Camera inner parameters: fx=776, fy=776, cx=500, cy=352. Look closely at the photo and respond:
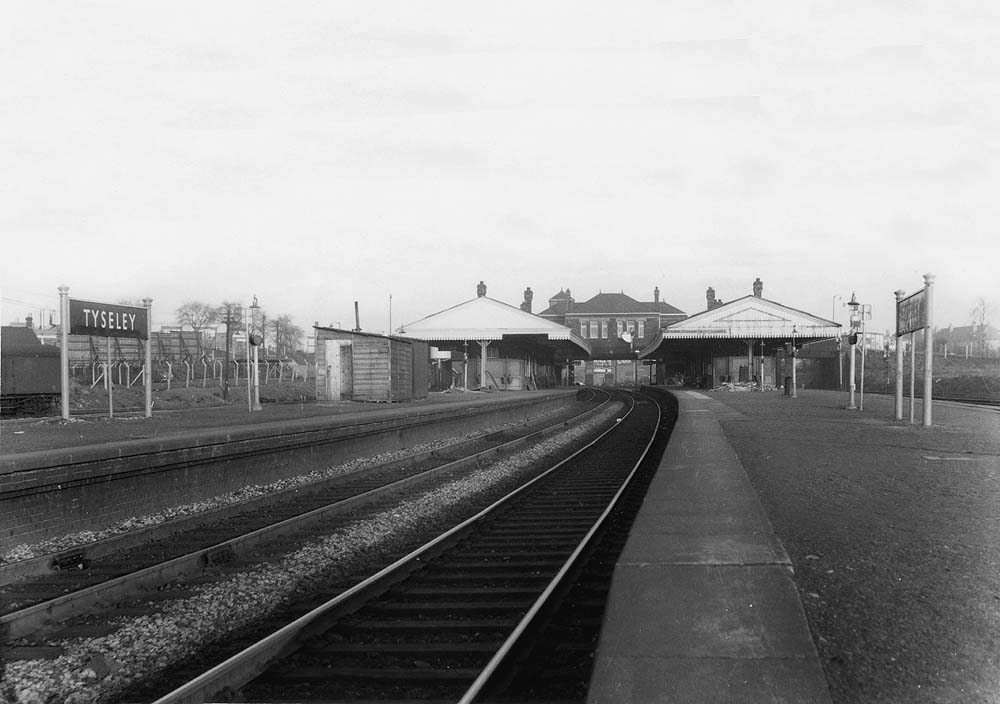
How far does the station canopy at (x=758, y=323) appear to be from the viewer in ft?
143

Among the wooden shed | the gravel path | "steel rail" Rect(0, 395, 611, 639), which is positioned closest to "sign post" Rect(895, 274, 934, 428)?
the gravel path

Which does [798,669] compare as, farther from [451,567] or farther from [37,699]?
[37,699]

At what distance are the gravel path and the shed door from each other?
50.3 feet

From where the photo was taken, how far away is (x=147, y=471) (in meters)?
8.70

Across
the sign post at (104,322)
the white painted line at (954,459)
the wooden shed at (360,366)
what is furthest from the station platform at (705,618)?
the wooden shed at (360,366)

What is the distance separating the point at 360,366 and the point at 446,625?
69.6 ft

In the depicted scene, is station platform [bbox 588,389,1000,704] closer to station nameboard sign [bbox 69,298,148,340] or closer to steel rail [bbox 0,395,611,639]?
steel rail [bbox 0,395,611,639]

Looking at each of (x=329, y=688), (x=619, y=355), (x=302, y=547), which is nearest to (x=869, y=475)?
(x=302, y=547)

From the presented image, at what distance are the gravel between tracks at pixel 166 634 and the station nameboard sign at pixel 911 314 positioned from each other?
14.4m

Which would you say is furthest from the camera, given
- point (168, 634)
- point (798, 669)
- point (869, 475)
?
point (869, 475)

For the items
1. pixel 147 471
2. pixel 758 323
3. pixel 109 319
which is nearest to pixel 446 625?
pixel 147 471

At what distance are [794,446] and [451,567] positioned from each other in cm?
1031

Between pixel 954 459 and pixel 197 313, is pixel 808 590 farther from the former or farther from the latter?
pixel 197 313

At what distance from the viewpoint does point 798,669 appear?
3771mm
